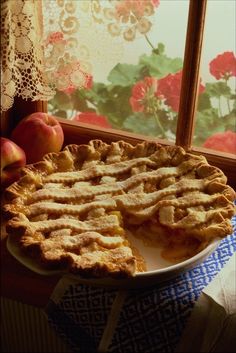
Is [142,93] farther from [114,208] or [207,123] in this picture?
[114,208]

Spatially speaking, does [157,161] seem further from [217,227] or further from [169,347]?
[169,347]

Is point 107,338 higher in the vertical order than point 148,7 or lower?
lower

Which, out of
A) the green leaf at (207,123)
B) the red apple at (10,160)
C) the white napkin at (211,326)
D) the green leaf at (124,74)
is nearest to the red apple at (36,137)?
the red apple at (10,160)

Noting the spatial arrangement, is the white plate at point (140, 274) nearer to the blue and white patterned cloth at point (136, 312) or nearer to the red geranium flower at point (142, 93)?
the blue and white patterned cloth at point (136, 312)

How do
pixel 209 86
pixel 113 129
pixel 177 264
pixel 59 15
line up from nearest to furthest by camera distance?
pixel 177 264
pixel 59 15
pixel 209 86
pixel 113 129

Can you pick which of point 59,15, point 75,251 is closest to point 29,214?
point 75,251

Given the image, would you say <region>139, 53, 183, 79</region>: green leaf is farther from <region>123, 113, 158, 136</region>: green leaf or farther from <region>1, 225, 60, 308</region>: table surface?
<region>1, 225, 60, 308</region>: table surface

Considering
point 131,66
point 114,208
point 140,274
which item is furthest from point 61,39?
point 140,274
